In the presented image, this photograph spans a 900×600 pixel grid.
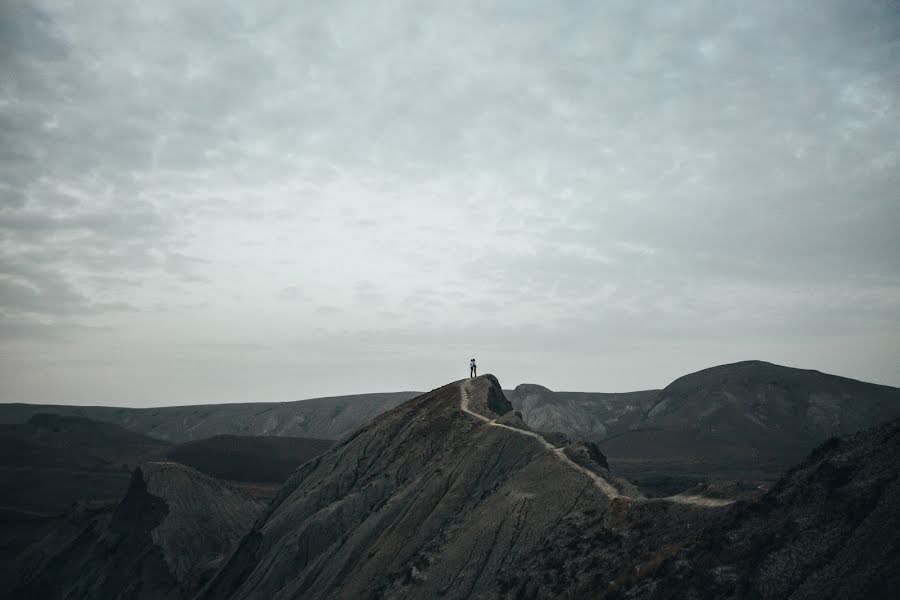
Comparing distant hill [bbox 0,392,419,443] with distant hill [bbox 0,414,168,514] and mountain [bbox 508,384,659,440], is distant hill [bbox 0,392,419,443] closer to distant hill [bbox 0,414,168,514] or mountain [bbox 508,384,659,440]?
distant hill [bbox 0,414,168,514]

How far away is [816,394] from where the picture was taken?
5428 inches

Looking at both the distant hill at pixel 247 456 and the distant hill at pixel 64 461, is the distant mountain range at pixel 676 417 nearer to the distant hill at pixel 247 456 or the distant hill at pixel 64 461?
the distant hill at pixel 247 456

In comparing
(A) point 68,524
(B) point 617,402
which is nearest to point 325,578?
(A) point 68,524

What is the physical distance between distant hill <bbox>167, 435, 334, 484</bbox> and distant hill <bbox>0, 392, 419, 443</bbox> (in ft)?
123

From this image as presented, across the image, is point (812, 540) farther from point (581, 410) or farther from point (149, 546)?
point (581, 410)

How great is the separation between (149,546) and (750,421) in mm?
129288

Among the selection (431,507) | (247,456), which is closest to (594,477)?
(431,507)

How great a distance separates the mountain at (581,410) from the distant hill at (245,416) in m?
38.1

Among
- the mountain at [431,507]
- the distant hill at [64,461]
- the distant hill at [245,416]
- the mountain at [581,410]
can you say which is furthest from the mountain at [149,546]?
the distant hill at [245,416]

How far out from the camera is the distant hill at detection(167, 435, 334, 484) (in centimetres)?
10919

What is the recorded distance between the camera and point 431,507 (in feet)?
100

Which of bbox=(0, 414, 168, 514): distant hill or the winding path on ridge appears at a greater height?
the winding path on ridge

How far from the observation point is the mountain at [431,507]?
23.5m

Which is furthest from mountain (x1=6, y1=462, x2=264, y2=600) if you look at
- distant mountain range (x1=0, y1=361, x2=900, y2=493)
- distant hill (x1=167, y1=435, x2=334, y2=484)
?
distant mountain range (x1=0, y1=361, x2=900, y2=493)
